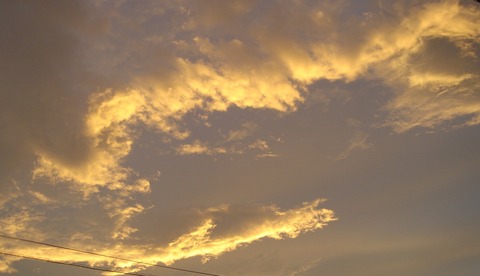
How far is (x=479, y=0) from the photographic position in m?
18.8
